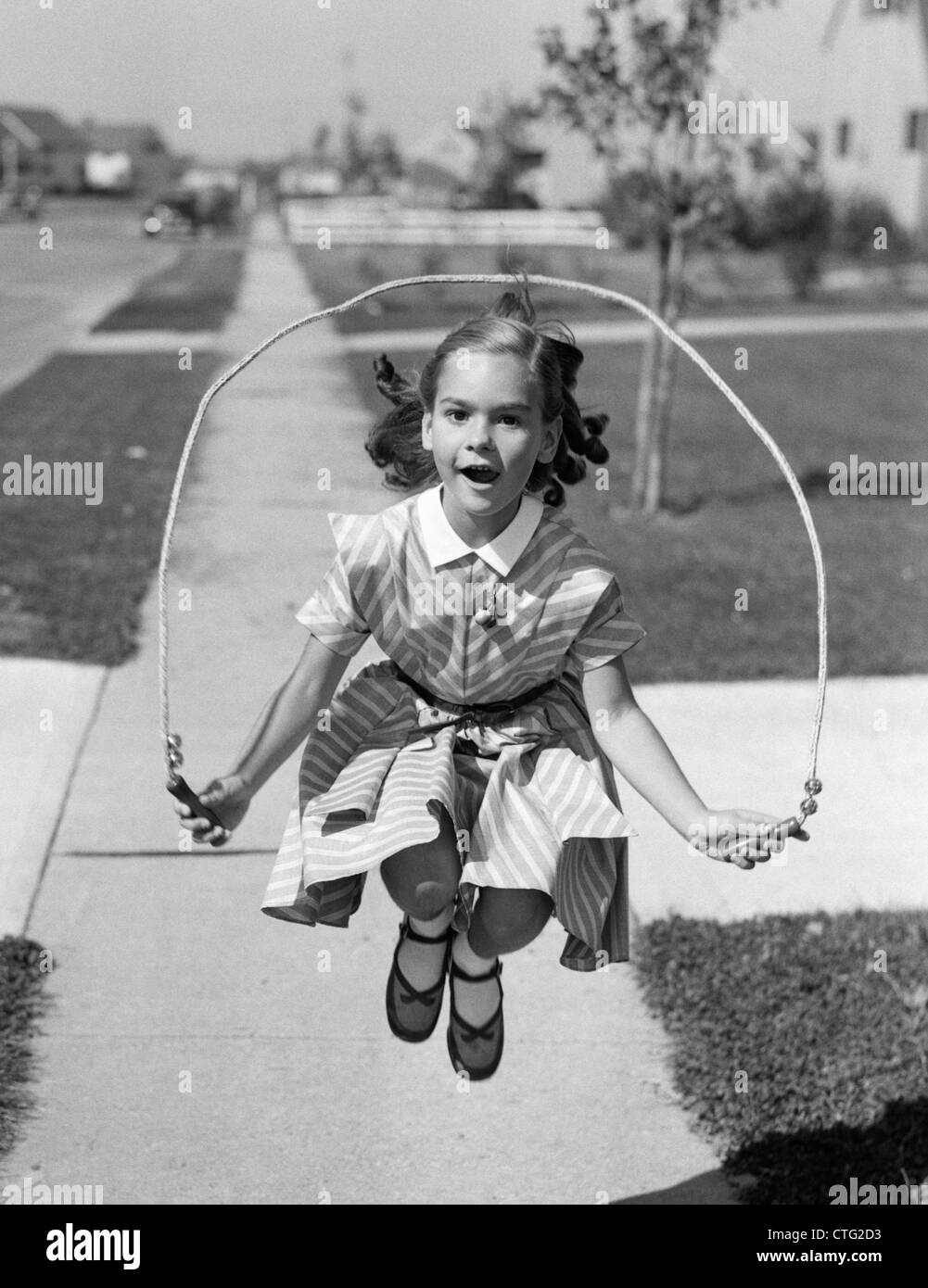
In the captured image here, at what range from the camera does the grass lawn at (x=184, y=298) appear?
65.0 feet

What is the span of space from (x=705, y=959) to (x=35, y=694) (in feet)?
9.96

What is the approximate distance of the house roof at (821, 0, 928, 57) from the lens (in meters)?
34.3

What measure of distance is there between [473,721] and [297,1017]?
1544mm

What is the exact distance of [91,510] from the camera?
32.6ft

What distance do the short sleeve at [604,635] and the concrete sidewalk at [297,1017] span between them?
1.27m

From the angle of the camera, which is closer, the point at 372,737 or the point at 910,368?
the point at 372,737

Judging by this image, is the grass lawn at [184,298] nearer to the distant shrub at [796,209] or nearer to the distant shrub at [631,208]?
the distant shrub at [631,208]

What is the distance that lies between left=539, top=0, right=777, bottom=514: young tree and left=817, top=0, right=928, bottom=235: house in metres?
23.6

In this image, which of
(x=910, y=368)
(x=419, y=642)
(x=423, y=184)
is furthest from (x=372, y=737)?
(x=423, y=184)

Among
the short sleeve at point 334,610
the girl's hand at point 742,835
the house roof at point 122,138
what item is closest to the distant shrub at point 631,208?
the short sleeve at point 334,610

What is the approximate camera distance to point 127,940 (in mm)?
4750

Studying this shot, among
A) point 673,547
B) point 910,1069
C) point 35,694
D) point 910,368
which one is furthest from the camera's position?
point 910,368

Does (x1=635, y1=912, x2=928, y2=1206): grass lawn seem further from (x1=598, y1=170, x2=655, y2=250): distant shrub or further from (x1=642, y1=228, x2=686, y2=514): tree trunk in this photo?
(x1=598, y1=170, x2=655, y2=250): distant shrub
